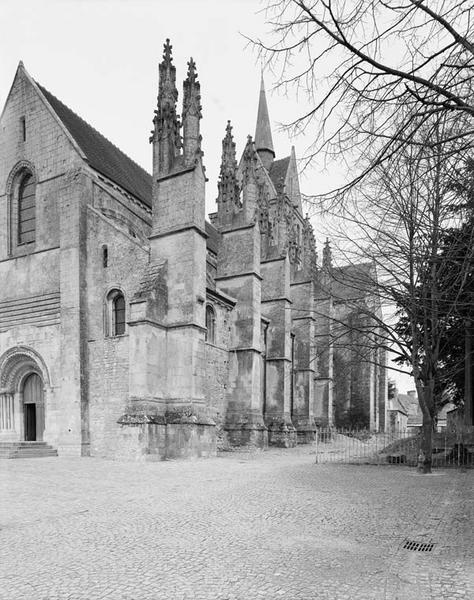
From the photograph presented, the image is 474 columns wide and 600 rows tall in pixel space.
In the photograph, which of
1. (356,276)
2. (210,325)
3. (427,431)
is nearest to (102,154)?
(210,325)

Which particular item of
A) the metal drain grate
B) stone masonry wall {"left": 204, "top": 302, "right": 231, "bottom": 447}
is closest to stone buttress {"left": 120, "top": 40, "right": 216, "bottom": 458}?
stone masonry wall {"left": 204, "top": 302, "right": 231, "bottom": 447}

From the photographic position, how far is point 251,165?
75.3 feet

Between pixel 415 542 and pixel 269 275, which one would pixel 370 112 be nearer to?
pixel 415 542

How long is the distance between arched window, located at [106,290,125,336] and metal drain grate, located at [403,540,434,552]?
42.6ft

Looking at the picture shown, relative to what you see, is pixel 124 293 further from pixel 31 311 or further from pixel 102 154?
pixel 102 154

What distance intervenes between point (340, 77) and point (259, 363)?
1751 cm

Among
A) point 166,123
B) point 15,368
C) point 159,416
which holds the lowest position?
point 159,416

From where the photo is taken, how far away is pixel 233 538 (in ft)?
18.6

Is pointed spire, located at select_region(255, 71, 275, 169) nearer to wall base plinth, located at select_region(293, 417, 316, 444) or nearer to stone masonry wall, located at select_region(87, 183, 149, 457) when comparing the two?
wall base plinth, located at select_region(293, 417, 316, 444)

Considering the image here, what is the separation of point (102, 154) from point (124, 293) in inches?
318

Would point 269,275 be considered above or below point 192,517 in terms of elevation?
above

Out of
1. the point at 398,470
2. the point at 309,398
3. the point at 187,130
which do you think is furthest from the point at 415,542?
the point at 309,398

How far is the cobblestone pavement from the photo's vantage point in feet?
13.6

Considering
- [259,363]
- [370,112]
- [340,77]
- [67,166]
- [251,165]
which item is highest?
[251,165]
